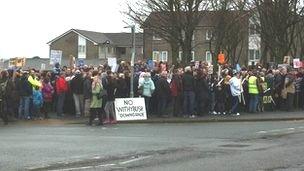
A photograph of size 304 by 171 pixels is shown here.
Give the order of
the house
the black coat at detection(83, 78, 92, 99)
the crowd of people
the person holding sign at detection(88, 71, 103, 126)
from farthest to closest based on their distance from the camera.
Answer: the house, the black coat at detection(83, 78, 92, 99), the crowd of people, the person holding sign at detection(88, 71, 103, 126)

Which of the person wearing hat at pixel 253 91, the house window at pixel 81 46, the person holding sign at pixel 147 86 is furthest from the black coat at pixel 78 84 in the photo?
the house window at pixel 81 46

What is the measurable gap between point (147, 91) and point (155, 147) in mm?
10133

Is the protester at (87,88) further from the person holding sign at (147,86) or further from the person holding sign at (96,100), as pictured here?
the person holding sign at (147,86)

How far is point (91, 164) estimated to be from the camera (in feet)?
41.9

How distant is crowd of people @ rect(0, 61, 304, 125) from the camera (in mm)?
24344

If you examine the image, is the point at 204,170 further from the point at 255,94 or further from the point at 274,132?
the point at 255,94

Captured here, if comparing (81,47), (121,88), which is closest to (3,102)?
(121,88)

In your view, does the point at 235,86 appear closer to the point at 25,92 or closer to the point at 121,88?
the point at 121,88

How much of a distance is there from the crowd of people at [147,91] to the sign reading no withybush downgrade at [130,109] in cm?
30

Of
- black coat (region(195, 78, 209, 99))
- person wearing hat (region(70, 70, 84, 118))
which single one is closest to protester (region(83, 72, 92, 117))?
person wearing hat (region(70, 70, 84, 118))

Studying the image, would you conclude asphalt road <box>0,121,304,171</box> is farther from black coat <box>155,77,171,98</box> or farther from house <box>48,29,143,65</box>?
house <box>48,29,143,65</box>

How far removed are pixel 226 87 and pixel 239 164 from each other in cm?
1435

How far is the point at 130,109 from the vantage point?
24.8 meters

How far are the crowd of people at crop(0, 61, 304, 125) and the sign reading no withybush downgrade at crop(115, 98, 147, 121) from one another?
0.97 feet
